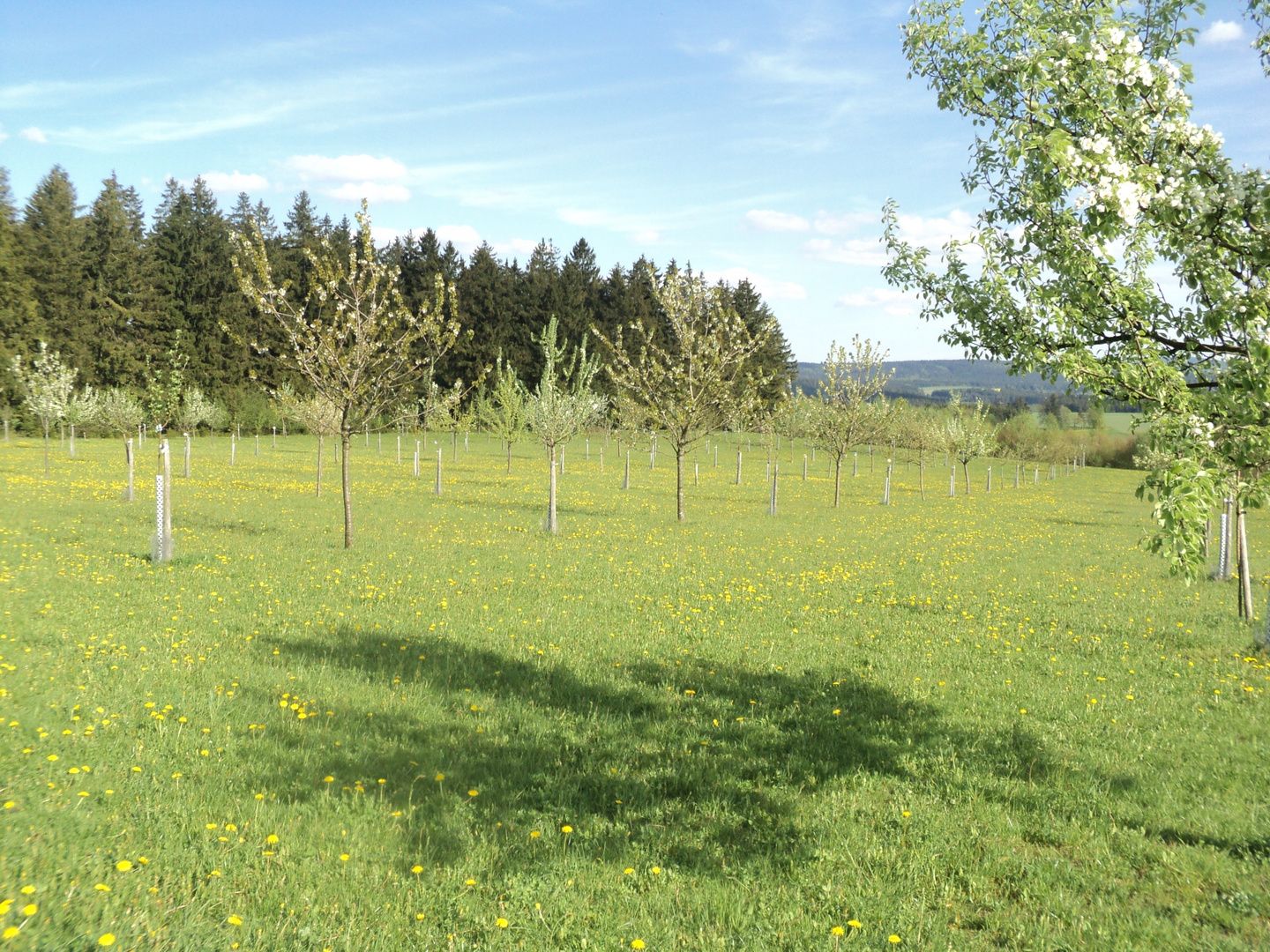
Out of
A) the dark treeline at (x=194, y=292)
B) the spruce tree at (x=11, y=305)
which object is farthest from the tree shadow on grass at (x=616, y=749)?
the spruce tree at (x=11, y=305)

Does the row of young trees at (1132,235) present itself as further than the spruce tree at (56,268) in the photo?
No

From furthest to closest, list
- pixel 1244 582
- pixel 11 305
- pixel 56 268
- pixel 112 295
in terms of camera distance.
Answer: pixel 112 295 → pixel 56 268 → pixel 11 305 → pixel 1244 582

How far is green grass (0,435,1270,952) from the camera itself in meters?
4.59

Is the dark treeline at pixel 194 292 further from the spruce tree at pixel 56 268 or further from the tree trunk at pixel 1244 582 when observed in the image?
the tree trunk at pixel 1244 582

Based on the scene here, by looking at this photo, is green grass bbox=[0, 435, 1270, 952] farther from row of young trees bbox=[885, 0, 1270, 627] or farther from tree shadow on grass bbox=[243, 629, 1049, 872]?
row of young trees bbox=[885, 0, 1270, 627]

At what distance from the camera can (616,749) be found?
7.04 m

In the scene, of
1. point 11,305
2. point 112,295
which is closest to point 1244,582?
point 11,305

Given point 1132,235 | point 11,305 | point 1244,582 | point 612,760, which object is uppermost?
point 11,305

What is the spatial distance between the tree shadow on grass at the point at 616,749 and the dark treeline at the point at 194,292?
174 feet

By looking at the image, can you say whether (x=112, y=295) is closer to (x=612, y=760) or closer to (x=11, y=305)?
(x=11, y=305)

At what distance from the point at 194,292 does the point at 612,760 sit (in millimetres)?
83007

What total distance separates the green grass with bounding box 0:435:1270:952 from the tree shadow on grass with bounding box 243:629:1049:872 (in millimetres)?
40

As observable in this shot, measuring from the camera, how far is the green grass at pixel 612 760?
15.1 feet

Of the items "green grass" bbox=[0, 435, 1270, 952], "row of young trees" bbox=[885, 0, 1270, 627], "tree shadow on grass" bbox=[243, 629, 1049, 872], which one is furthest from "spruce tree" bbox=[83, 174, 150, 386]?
"row of young trees" bbox=[885, 0, 1270, 627]
